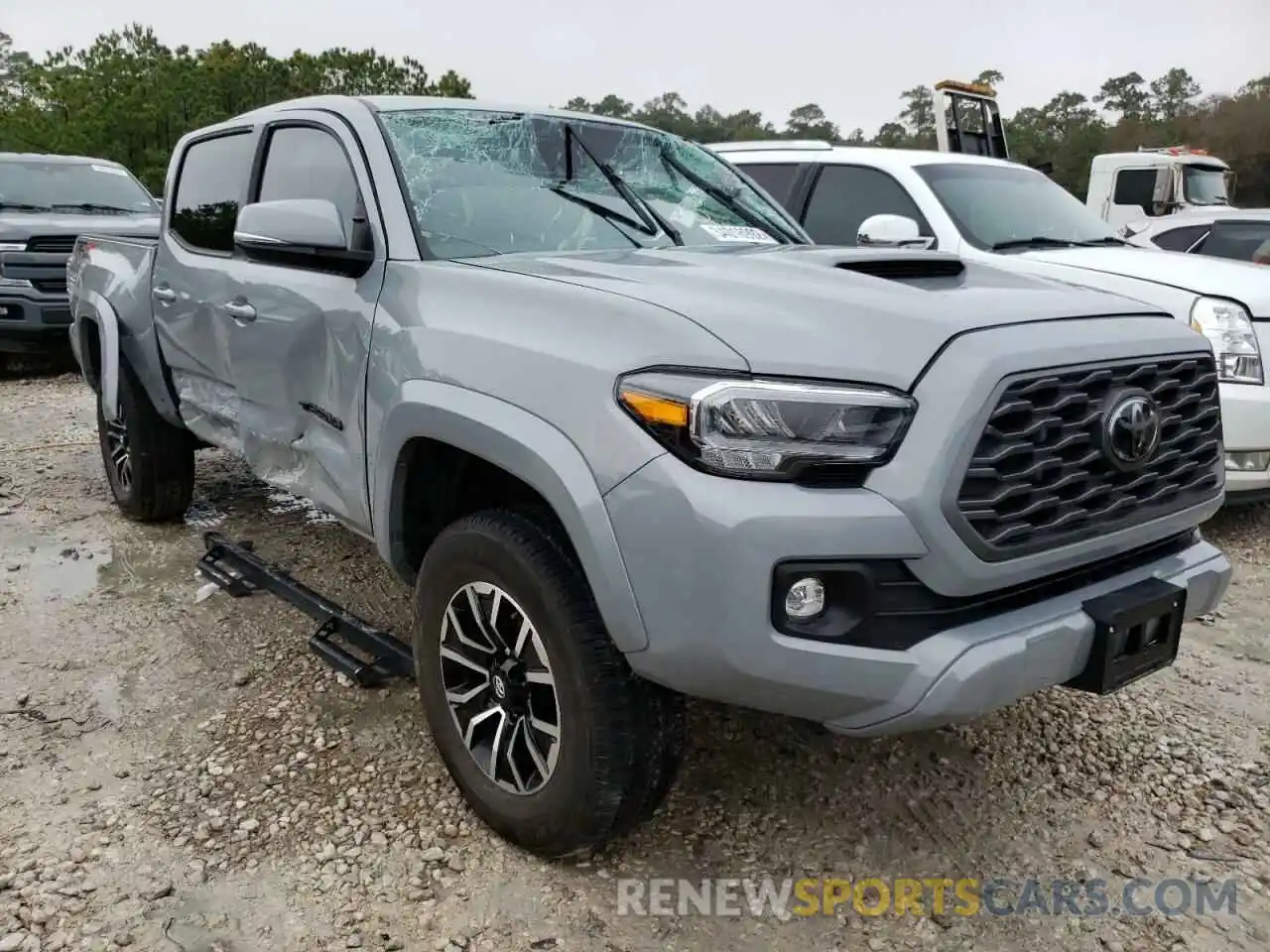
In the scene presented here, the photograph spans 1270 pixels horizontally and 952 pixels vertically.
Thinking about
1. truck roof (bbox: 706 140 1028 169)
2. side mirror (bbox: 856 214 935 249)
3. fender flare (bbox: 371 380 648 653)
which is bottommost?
fender flare (bbox: 371 380 648 653)

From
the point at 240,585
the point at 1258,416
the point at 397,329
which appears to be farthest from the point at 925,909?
the point at 1258,416

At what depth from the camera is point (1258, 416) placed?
4492mm

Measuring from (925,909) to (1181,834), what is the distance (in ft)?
2.54

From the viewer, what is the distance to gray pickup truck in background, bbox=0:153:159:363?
8.88 m

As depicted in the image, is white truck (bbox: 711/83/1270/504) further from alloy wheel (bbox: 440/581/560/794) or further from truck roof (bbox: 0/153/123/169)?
truck roof (bbox: 0/153/123/169)

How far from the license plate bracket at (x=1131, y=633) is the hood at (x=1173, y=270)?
3.04 metres

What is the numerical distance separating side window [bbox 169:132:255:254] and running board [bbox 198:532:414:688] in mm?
1228

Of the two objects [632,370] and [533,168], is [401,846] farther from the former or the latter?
[533,168]

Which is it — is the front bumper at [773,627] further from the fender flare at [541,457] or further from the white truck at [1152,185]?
the white truck at [1152,185]

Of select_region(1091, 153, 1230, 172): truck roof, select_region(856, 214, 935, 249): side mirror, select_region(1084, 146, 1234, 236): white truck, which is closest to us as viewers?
select_region(856, 214, 935, 249): side mirror

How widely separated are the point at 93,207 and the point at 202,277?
24.5 ft

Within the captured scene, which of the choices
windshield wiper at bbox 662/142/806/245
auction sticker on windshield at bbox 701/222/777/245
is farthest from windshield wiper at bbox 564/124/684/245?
windshield wiper at bbox 662/142/806/245

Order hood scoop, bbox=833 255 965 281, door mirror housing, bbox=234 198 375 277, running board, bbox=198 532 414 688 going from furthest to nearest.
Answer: running board, bbox=198 532 414 688 < door mirror housing, bbox=234 198 375 277 < hood scoop, bbox=833 255 965 281

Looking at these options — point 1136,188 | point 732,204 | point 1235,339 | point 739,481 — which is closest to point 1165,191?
point 1136,188
